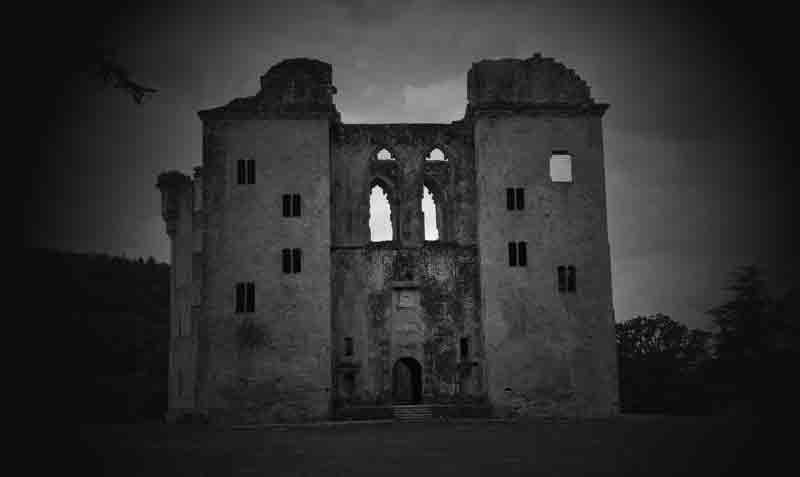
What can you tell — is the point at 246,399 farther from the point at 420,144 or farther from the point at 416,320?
the point at 420,144

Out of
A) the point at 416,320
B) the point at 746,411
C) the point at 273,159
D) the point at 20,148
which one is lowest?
the point at 746,411

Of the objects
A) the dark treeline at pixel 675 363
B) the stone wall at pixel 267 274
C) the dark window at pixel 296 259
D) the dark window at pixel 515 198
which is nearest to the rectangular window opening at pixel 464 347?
the stone wall at pixel 267 274

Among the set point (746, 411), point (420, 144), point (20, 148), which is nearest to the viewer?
point (20, 148)

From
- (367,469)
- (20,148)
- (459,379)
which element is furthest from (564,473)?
(459,379)

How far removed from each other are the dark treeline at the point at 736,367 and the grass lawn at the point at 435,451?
2076 centimetres

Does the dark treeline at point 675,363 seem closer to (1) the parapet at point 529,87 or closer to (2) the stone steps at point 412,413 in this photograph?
(2) the stone steps at point 412,413

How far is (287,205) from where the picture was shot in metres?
32.2

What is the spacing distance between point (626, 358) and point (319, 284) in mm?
29553

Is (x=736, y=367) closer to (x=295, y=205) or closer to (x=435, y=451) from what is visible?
(x=295, y=205)

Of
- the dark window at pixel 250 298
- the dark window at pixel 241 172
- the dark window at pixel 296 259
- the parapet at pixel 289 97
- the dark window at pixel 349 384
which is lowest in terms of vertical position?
the dark window at pixel 349 384

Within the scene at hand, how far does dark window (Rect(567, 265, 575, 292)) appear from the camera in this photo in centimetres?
3200

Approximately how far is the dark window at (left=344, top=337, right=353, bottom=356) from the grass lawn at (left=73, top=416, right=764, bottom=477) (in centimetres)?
565

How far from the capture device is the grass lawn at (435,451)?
15.1 m

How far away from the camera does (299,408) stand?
30.8 metres
